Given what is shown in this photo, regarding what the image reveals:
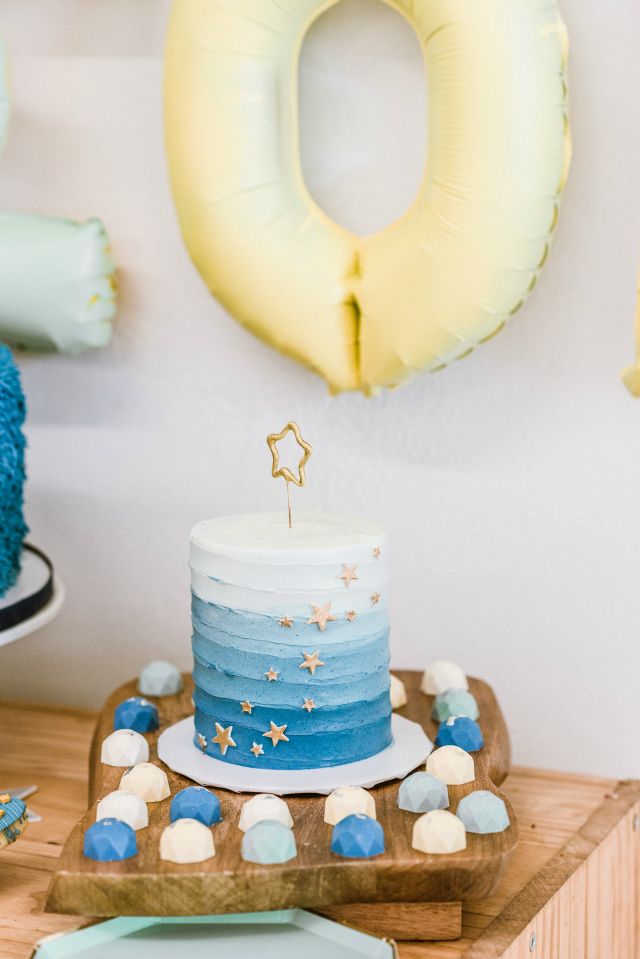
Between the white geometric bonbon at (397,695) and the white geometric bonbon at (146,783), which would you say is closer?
the white geometric bonbon at (146,783)

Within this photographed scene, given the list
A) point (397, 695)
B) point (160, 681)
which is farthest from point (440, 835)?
point (160, 681)

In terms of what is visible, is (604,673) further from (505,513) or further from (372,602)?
(372,602)

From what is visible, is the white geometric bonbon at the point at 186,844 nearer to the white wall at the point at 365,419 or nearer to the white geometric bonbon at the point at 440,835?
the white geometric bonbon at the point at 440,835

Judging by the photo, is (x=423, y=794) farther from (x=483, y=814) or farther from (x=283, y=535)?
(x=283, y=535)

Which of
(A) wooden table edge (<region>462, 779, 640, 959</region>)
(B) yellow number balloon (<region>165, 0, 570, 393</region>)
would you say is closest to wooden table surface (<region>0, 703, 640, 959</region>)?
(A) wooden table edge (<region>462, 779, 640, 959</region>)

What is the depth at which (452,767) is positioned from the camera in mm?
750

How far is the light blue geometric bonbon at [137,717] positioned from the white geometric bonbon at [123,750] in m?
0.05

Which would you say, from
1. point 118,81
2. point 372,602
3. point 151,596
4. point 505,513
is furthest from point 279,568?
point 118,81

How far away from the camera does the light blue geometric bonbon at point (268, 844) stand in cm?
65

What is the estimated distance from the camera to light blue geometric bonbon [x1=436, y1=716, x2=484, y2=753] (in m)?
0.81

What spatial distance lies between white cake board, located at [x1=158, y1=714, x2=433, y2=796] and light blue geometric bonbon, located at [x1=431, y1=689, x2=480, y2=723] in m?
0.05

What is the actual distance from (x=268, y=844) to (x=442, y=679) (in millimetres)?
305

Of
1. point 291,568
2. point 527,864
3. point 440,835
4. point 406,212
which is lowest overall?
point 527,864

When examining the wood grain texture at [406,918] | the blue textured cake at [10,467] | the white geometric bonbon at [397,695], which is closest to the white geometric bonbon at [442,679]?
the white geometric bonbon at [397,695]
